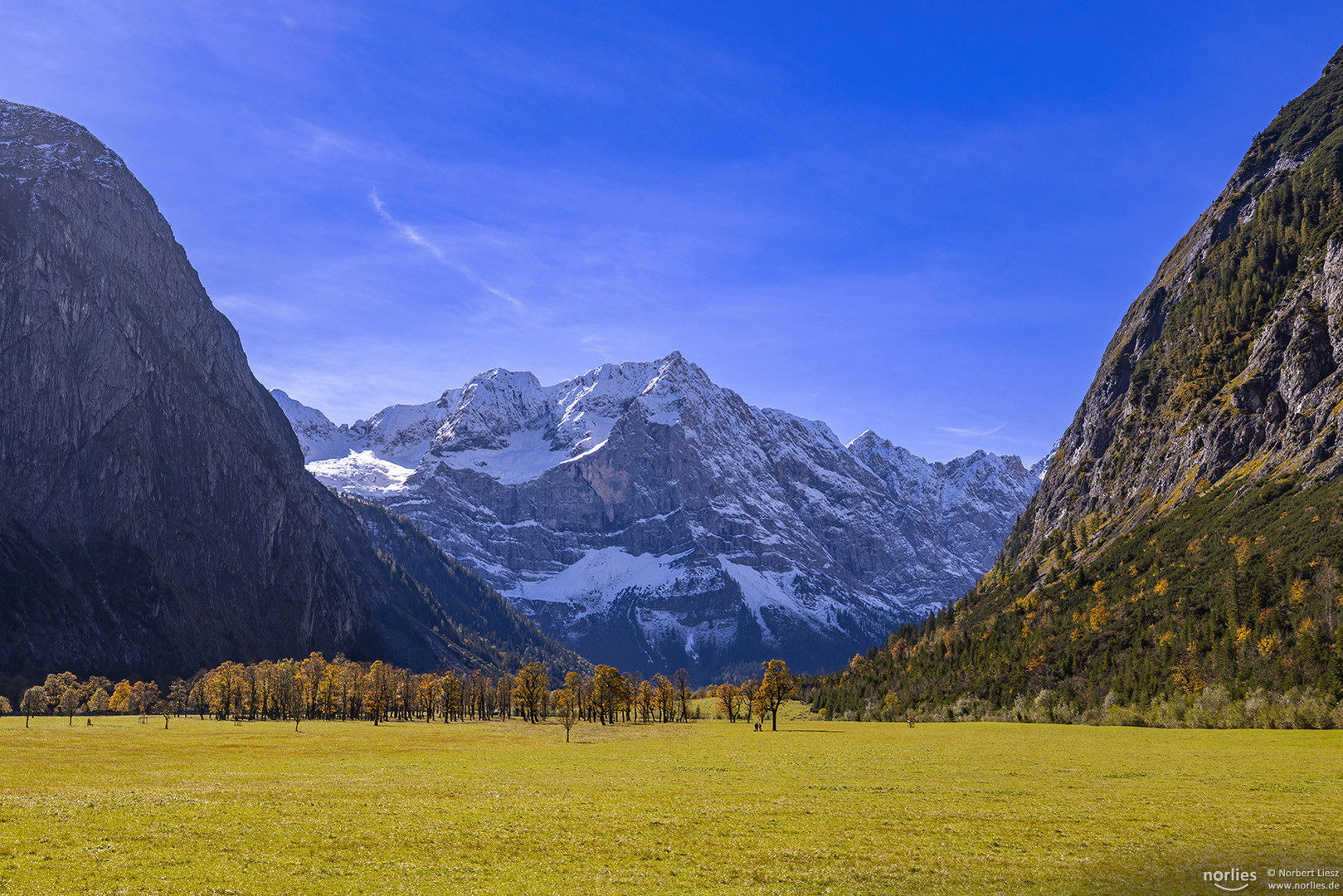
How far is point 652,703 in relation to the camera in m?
196

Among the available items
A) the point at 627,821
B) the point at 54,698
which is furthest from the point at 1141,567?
the point at 54,698

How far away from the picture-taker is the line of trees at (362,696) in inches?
6339

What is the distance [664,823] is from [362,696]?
544 feet

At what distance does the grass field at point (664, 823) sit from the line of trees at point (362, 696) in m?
92.1

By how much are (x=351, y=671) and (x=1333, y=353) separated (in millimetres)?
219312

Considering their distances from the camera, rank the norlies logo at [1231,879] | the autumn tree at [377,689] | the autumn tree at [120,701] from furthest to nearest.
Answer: the autumn tree at [120,701]
the autumn tree at [377,689]
the norlies logo at [1231,879]

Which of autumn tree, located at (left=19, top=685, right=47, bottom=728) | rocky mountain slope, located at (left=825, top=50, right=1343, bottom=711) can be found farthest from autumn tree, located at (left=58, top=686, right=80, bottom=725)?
rocky mountain slope, located at (left=825, top=50, right=1343, bottom=711)

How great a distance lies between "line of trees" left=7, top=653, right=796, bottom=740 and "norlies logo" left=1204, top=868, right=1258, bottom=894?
12115 centimetres

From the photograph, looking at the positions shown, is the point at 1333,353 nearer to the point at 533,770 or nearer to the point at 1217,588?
the point at 1217,588

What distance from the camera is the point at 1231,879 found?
979 inches

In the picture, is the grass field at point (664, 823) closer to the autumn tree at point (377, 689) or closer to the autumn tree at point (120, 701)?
the autumn tree at point (377, 689)

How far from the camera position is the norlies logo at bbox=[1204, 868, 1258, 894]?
24156 mm

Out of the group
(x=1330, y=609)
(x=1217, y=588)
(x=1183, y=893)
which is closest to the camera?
(x=1183, y=893)

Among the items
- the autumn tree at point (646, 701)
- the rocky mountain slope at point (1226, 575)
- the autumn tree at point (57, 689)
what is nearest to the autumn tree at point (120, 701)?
the autumn tree at point (57, 689)
